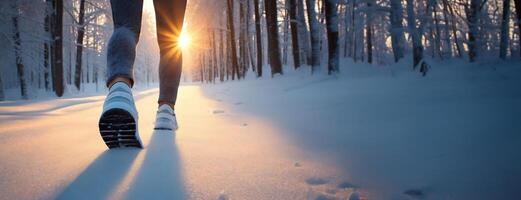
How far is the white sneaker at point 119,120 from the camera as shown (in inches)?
46.3

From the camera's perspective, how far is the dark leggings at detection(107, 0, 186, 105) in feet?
4.65

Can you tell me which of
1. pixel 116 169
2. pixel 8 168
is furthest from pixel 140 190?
pixel 8 168

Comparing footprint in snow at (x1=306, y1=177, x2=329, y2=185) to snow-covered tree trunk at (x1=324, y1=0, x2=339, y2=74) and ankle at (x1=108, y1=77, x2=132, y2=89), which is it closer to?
ankle at (x1=108, y1=77, x2=132, y2=89)

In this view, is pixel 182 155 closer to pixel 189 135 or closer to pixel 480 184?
pixel 189 135

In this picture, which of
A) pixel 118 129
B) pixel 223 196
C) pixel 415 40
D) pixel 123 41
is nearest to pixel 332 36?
pixel 415 40

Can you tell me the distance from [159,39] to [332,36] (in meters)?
6.10

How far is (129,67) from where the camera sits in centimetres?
143

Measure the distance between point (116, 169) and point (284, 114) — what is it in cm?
196

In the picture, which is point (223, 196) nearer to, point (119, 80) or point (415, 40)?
point (119, 80)

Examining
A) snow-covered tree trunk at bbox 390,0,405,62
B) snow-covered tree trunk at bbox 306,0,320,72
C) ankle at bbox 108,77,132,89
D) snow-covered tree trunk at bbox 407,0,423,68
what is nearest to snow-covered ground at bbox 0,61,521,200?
ankle at bbox 108,77,132,89

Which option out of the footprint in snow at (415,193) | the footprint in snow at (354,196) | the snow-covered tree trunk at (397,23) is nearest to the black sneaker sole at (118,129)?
the footprint in snow at (354,196)

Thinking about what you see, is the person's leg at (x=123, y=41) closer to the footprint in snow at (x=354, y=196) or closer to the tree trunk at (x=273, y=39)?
the footprint in snow at (x=354, y=196)

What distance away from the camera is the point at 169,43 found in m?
1.96

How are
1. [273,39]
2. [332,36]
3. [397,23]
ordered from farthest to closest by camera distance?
[397,23], [273,39], [332,36]
